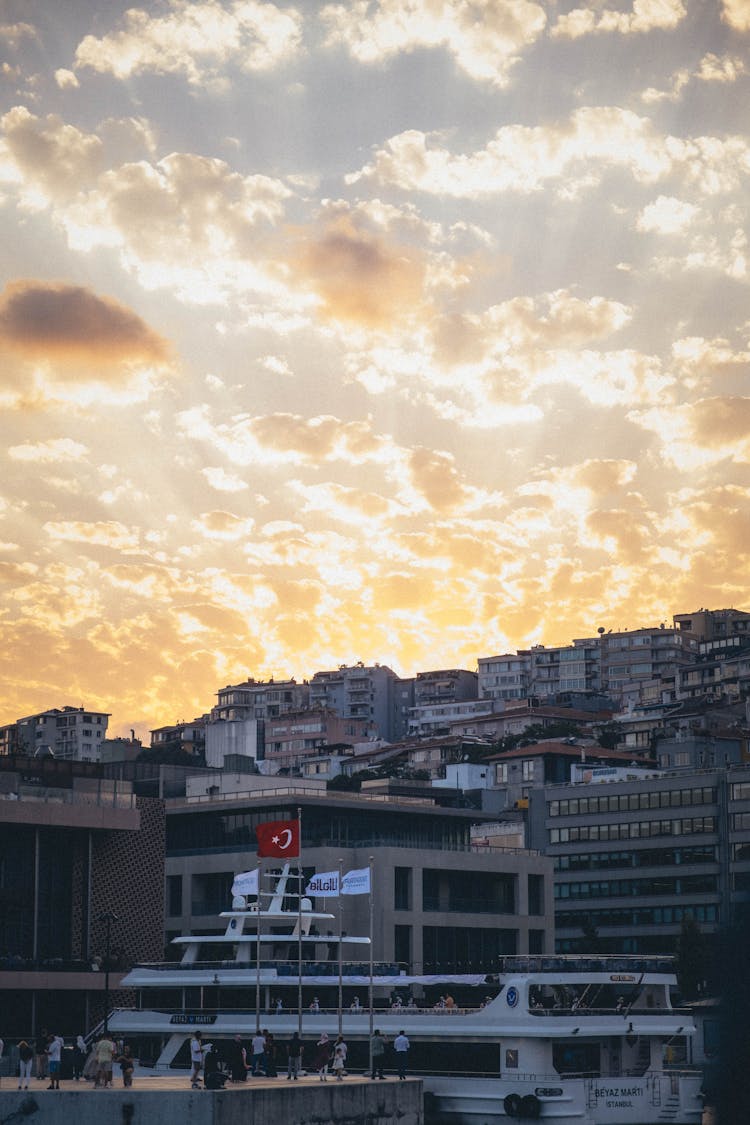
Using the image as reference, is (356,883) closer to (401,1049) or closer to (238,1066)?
(401,1049)

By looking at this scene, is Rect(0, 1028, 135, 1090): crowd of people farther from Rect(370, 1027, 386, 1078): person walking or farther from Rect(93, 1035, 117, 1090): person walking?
Rect(370, 1027, 386, 1078): person walking

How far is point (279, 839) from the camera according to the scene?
5834 cm

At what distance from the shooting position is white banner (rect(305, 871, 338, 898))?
206ft

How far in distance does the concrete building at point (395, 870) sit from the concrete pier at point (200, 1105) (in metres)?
41.8

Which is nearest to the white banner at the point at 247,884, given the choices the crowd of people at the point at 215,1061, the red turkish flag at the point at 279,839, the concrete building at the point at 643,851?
the red turkish flag at the point at 279,839

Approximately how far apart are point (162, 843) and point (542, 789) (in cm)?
5783

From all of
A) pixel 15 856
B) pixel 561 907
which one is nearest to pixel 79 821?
pixel 15 856

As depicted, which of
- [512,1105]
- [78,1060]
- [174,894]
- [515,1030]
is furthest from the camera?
[174,894]

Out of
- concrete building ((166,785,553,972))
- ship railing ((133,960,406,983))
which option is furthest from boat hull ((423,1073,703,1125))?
concrete building ((166,785,553,972))

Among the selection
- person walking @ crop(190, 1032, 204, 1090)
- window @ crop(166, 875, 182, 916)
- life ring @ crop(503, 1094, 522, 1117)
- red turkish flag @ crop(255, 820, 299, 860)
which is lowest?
life ring @ crop(503, 1094, 522, 1117)

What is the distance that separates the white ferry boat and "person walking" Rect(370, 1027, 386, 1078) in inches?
52.9

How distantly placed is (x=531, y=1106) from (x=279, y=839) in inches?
469

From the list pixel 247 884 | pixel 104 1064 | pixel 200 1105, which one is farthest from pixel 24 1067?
pixel 247 884

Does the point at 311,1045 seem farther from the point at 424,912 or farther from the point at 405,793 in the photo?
the point at 405,793
